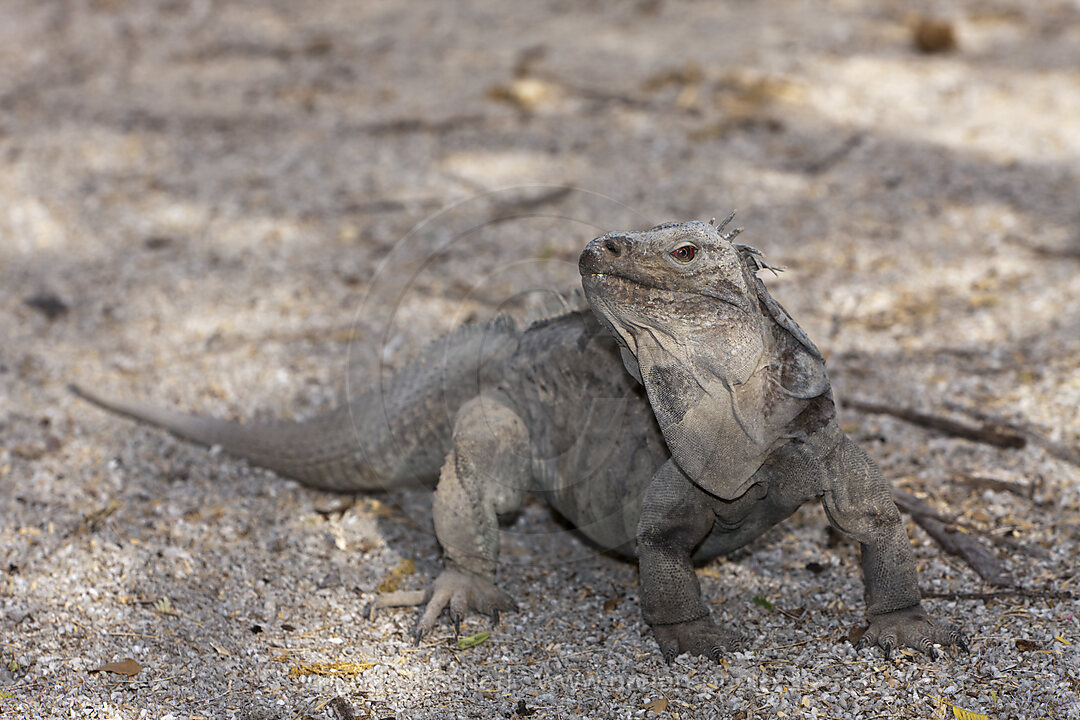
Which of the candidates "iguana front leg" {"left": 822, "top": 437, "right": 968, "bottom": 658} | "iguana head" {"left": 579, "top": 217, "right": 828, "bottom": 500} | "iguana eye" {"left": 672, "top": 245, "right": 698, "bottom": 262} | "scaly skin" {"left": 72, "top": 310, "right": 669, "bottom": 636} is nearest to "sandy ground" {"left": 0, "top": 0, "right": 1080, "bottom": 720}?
"iguana front leg" {"left": 822, "top": 437, "right": 968, "bottom": 658}

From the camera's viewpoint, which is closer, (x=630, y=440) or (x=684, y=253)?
(x=684, y=253)

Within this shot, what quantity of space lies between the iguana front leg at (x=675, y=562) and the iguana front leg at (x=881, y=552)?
1.42ft

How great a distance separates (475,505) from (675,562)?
33.4 inches

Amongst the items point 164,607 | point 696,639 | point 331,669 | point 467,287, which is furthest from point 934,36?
point 164,607

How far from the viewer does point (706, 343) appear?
2.90 meters

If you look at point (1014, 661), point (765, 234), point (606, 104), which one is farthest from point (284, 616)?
point (606, 104)

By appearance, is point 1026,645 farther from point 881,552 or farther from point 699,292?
point 699,292

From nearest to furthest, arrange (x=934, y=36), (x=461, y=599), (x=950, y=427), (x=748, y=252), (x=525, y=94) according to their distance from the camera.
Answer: (x=748, y=252) < (x=461, y=599) < (x=950, y=427) < (x=525, y=94) < (x=934, y=36)

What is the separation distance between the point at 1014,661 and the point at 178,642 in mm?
2807

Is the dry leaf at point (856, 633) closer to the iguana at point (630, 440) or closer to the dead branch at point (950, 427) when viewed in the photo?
the iguana at point (630, 440)

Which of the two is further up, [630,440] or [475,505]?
[630,440]

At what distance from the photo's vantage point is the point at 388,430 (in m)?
4.18

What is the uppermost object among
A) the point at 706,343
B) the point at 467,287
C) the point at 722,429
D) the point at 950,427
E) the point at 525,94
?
the point at 706,343

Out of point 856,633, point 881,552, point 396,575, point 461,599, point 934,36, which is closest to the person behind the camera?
point 881,552
